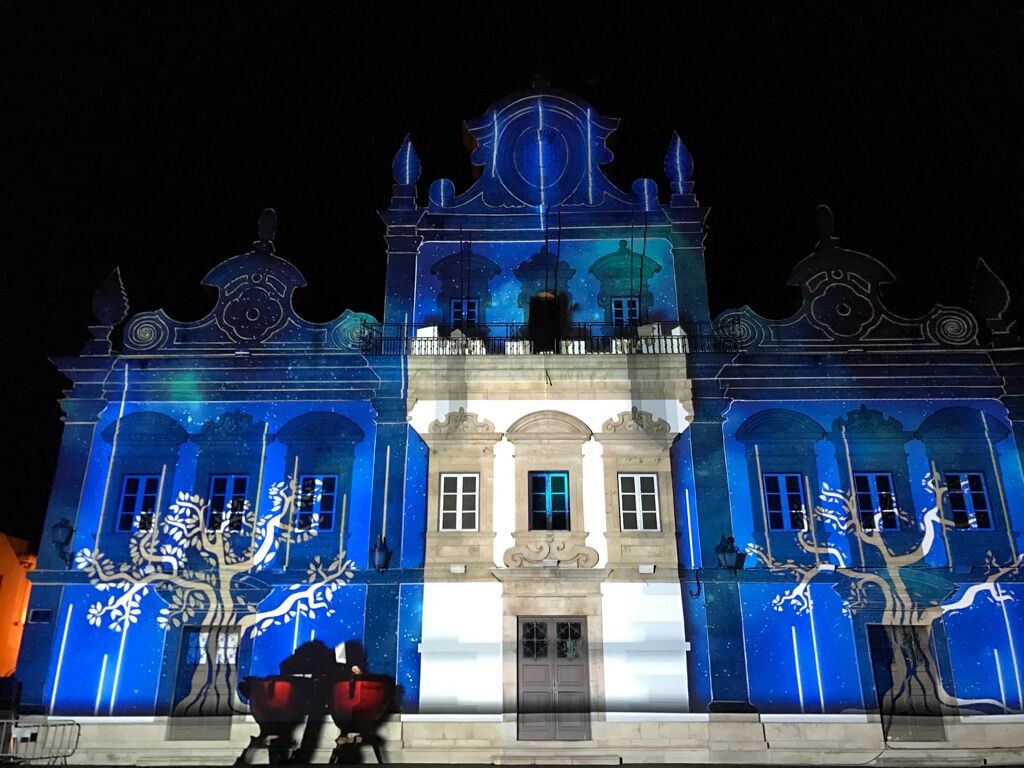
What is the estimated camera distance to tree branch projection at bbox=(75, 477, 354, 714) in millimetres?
15953

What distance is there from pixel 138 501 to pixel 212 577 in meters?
2.21

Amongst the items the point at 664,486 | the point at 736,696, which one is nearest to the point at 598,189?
the point at 664,486

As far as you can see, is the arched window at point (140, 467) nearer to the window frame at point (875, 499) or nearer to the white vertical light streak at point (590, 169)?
the white vertical light streak at point (590, 169)

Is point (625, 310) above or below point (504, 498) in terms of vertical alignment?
above

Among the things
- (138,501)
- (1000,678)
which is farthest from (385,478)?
(1000,678)

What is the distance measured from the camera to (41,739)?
15172 millimetres

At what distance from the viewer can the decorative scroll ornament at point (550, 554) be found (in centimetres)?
1609

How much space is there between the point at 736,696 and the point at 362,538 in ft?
24.1

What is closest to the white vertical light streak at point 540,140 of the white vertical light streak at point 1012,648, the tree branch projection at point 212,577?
the tree branch projection at point 212,577

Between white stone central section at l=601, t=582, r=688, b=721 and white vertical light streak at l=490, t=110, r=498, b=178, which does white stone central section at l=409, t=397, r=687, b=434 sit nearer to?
white stone central section at l=601, t=582, r=688, b=721

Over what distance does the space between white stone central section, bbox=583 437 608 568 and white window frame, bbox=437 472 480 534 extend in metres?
2.06

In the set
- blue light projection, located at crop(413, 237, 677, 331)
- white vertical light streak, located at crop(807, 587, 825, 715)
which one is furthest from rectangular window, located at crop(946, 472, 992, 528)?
blue light projection, located at crop(413, 237, 677, 331)

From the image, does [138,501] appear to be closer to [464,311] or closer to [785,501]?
[464,311]

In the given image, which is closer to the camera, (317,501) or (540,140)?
(317,501)
